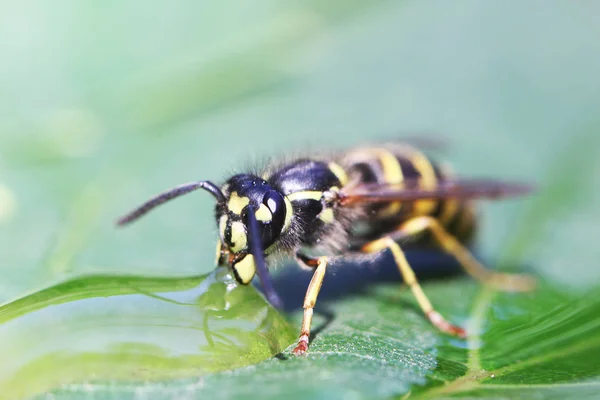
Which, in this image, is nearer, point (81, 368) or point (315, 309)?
point (81, 368)

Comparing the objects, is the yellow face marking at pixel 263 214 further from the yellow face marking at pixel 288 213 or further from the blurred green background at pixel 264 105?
the blurred green background at pixel 264 105

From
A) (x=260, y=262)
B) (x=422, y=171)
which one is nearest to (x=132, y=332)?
(x=260, y=262)

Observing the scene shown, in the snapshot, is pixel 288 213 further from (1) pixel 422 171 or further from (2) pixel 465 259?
(2) pixel 465 259

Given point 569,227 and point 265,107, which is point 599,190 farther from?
point 265,107

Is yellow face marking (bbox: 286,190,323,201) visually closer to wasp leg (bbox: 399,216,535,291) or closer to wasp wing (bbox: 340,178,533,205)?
wasp wing (bbox: 340,178,533,205)

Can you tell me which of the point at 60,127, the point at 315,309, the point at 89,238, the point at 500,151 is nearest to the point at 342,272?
the point at 315,309
